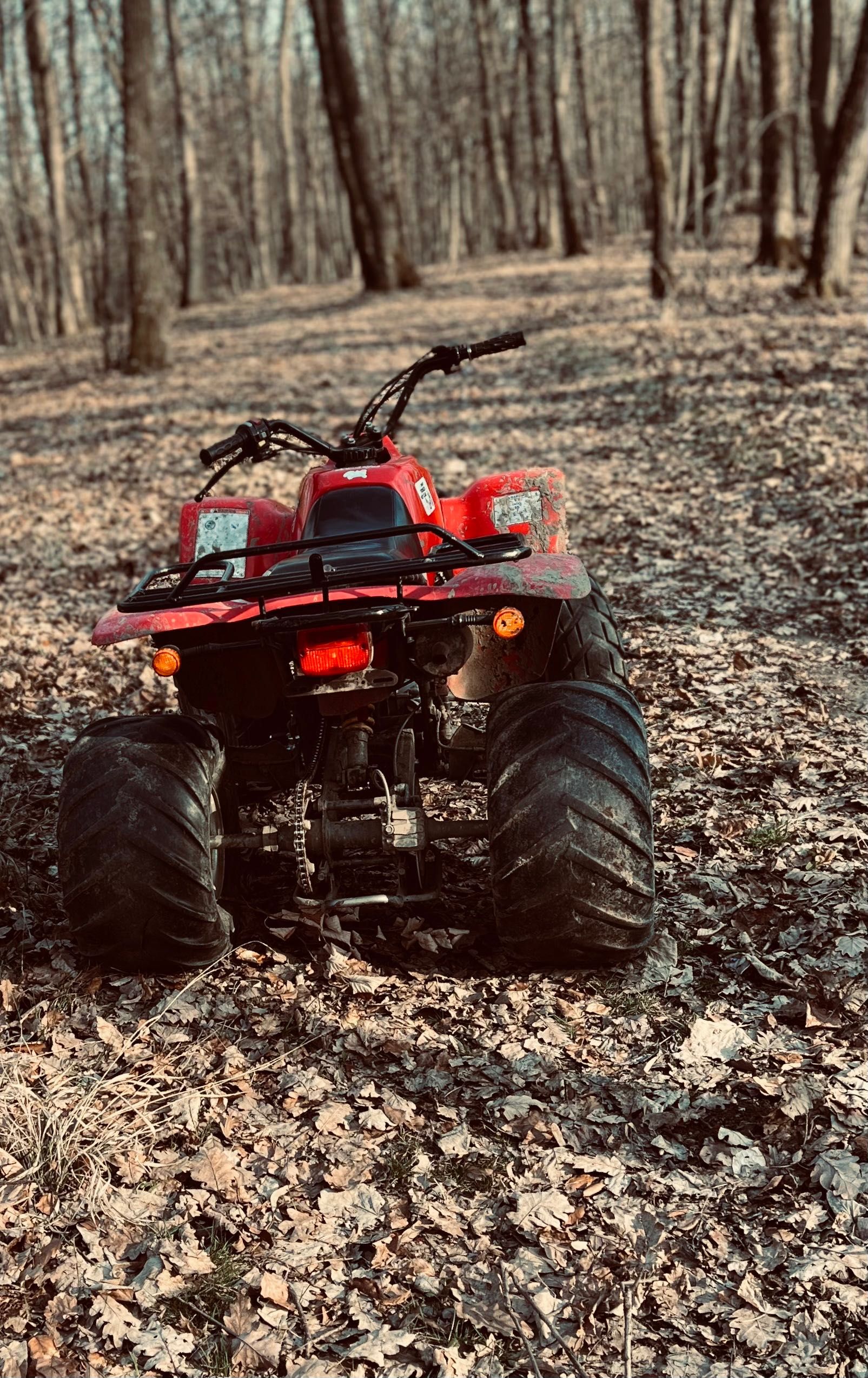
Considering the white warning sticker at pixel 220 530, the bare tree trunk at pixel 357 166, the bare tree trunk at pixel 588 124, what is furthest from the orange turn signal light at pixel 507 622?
the bare tree trunk at pixel 588 124

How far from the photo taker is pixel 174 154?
56.1 metres

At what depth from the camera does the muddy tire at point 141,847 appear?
152 inches

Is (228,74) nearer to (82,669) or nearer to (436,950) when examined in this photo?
(82,669)

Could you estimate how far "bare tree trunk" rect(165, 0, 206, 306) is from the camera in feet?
101

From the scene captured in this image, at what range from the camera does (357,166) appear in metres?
24.1

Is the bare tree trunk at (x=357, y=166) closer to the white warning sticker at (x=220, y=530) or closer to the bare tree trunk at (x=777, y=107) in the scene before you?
the bare tree trunk at (x=777, y=107)

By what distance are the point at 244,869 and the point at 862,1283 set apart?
2.75m

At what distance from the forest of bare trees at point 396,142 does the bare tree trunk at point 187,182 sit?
0.09 meters

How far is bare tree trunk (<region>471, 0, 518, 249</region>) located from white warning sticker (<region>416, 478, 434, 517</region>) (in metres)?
35.5

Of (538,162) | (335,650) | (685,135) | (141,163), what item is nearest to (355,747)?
(335,650)

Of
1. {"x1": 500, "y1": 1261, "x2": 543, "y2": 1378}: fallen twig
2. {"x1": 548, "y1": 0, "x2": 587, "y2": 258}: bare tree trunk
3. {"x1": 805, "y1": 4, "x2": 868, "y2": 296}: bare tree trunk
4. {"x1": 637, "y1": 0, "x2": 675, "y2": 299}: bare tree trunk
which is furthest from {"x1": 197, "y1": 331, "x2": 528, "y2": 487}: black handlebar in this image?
{"x1": 548, "y1": 0, "x2": 587, "y2": 258}: bare tree trunk

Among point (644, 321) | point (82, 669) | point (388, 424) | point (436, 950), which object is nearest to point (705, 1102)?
point (436, 950)

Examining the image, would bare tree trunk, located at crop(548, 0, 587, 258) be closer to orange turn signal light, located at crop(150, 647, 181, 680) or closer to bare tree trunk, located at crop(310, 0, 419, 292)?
bare tree trunk, located at crop(310, 0, 419, 292)

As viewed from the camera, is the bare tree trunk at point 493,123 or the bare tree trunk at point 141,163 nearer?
the bare tree trunk at point 141,163
